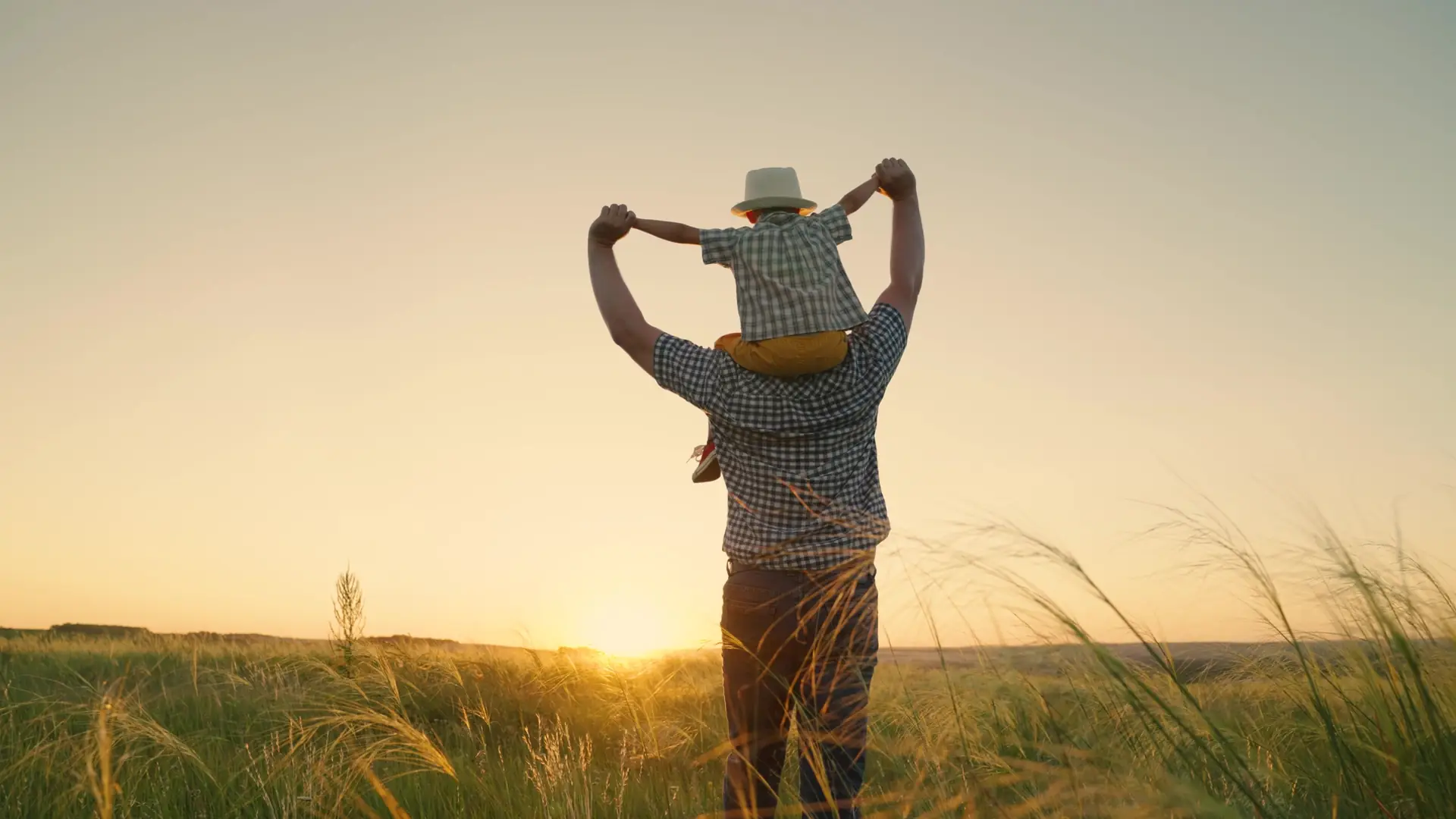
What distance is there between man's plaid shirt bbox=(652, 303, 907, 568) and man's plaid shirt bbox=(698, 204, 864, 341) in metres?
0.13

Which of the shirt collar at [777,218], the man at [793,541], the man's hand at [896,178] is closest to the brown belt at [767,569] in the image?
the man at [793,541]

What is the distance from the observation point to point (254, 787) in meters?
3.64

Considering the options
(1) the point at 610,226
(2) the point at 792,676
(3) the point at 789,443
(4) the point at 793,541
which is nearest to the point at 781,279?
(3) the point at 789,443

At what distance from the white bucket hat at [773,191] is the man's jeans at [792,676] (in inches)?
46.9

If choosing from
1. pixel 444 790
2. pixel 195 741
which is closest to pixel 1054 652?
pixel 444 790

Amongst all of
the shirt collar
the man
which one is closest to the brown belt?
the man

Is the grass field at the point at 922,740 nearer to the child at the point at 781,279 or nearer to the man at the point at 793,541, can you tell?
the man at the point at 793,541

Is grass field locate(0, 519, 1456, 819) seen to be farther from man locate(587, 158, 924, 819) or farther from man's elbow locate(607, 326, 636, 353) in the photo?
man's elbow locate(607, 326, 636, 353)

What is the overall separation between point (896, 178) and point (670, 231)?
0.80m

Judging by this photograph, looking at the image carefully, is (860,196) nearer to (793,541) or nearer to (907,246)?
(907,246)

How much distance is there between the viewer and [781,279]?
279cm

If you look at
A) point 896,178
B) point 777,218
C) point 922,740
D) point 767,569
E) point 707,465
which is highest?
point 896,178

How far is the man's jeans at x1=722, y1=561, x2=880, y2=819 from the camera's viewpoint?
102 inches

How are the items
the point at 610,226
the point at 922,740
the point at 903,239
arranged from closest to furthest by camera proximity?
the point at 922,740 → the point at 610,226 → the point at 903,239
